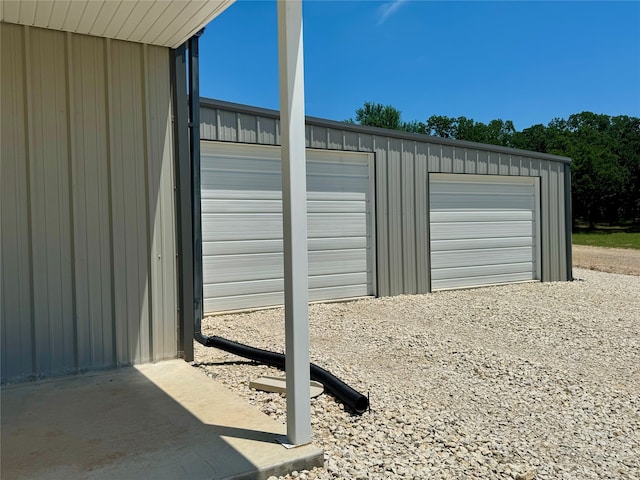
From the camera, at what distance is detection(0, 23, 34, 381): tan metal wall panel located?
3.21 meters

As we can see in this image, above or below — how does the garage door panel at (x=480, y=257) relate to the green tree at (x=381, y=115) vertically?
below

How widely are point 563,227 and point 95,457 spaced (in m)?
9.74

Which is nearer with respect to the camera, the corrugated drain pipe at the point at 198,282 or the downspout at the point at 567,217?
the corrugated drain pipe at the point at 198,282

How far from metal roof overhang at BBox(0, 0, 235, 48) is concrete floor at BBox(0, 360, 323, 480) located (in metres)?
2.43

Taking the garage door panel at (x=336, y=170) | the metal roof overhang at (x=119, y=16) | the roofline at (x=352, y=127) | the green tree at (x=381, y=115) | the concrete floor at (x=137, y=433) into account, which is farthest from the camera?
the green tree at (x=381, y=115)

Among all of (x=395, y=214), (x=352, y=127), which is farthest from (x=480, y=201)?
(x=352, y=127)

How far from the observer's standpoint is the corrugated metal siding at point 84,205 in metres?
3.25

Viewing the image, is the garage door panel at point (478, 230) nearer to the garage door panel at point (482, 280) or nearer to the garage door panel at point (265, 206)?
the garage door panel at point (482, 280)

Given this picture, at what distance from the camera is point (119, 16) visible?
3182 millimetres

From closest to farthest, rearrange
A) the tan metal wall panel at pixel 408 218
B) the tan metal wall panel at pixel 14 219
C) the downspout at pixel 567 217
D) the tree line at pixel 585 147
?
1. the tan metal wall panel at pixel 14 219
2. the tan metal wall panel at pixel 408 218
3. the downspout at pixel 567 217
4. the tree line at pixel 585 147

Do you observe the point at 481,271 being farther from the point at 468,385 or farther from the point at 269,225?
the point at 468,385

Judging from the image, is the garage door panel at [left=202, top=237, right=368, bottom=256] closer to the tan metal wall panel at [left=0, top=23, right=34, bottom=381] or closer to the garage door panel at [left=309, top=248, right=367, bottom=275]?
the garage door panel at [left=309, top=248, right=367, bottom=275]

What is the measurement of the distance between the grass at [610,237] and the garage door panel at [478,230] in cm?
1321

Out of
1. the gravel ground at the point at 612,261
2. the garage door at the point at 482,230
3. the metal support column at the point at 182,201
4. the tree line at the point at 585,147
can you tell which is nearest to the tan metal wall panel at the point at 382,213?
the garage door at the point at 482,230
